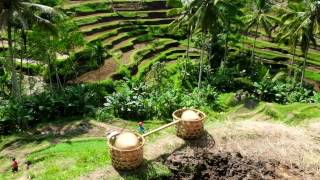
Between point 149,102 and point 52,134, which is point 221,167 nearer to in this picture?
point 52,134

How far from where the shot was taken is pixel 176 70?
4184 cm

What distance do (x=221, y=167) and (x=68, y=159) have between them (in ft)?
21.4

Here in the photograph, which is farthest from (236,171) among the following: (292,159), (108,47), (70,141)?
(108,47)

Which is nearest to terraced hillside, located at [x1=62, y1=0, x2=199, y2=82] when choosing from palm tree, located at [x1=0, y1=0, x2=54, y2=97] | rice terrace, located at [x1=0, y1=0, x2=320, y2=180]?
rice terrace, located at [x1=0, y1=0, x2=320, y2=180]

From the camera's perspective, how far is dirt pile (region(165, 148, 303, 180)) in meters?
17.4

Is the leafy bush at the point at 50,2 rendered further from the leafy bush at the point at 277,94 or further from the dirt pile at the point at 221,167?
the dirt pile at the point at 221,167

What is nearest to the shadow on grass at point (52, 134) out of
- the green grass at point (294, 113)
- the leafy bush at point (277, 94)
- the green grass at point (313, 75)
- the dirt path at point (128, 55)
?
the green grass at point (294, 113)

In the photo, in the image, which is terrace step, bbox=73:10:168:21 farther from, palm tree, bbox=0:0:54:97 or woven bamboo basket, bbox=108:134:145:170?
woven bamboo basket, bbox=108:134:145:170

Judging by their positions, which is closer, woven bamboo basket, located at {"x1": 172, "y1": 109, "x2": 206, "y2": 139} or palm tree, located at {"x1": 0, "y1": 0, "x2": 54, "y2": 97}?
woven bamboo basket, located at {"x1": 172, "y1": 109, "x2": 206, "y2": 139}

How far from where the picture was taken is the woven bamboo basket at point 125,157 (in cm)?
1609

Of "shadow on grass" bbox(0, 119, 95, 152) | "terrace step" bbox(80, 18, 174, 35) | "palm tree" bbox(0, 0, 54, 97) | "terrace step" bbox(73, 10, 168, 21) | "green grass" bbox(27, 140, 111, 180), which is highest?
"palm tree" bbox(0, 0, 54, 97)

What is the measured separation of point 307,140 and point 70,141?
1130 centimetres

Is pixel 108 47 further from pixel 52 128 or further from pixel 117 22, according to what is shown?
pixel 52 128

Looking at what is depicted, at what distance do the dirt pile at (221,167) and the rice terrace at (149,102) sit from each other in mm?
44
